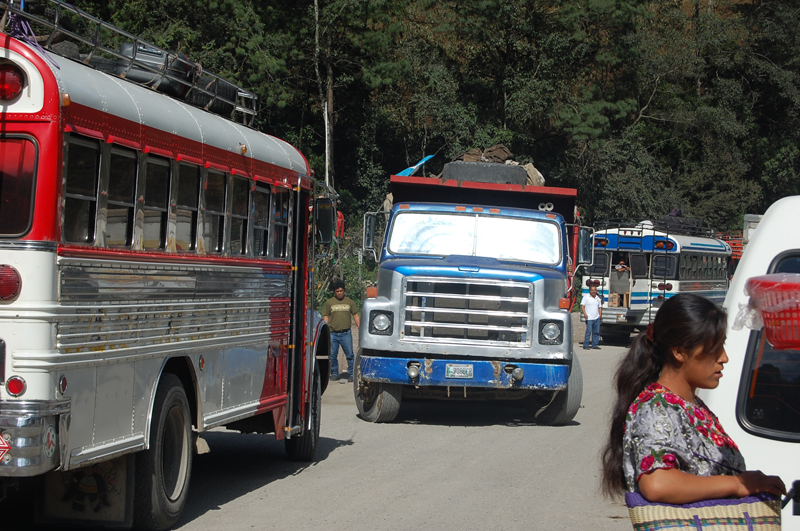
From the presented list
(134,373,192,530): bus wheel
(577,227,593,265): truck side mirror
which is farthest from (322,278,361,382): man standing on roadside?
(134,373,192,530): bus wheel

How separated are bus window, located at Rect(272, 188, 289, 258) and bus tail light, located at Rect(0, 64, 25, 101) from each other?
3897 mm

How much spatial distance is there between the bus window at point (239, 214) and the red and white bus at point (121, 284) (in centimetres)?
2

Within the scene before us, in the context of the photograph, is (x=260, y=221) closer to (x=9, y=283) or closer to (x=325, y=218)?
(x=325, y=218)

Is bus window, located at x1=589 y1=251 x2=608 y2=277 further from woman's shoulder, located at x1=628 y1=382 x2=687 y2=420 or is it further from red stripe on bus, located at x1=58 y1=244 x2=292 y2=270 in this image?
woman's shoulder, located at x1=628 y1=382 x2=687 y2=420

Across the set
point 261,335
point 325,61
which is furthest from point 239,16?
point 261,335

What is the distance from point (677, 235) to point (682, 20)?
85.0ft

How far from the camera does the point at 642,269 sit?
87.0ft

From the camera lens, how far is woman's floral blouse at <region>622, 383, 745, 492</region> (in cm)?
313

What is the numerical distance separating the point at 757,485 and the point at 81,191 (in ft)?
14.0

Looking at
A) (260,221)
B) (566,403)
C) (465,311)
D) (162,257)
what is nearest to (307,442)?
(260,221)

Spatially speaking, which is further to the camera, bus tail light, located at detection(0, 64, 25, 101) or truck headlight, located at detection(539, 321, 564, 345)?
truck headlight, located at detection(539, 321, 564, 345)

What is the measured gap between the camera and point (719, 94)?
49.1 m

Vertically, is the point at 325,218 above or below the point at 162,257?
above

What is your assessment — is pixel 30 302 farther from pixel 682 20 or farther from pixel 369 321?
pixel 682 20
